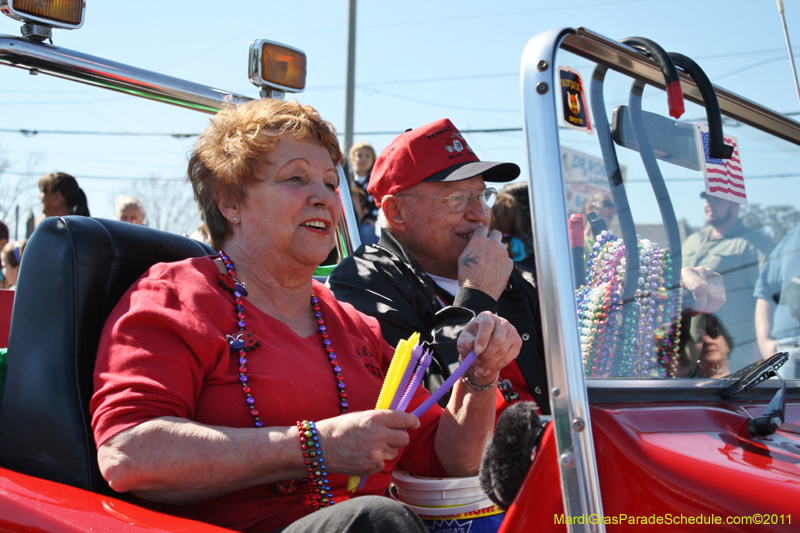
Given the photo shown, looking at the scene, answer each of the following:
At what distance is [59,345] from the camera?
1466 millimetres

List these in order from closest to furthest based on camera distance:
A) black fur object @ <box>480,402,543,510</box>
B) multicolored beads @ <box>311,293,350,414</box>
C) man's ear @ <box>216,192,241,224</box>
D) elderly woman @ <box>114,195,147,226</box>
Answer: black fur object @ <box>480,402,543,510</box>
multicolored beads @ <box>311,293,350,414</box>
man's ear @ <box>216,192,241,224</box>
elderly woman @ <box>114,195,147,226</box>

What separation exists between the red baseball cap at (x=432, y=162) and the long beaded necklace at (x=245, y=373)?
877mm

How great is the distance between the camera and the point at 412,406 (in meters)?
1.76

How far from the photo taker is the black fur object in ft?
Answer: 3.61

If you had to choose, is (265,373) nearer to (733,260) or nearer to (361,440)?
(361,440)

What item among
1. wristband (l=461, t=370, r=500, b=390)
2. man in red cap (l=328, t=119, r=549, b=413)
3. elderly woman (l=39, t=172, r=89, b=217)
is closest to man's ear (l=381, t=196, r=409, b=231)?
man in red cap (l=328, t=119, r=549, b=413)

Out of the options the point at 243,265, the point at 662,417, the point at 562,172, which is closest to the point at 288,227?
the point at 243,265

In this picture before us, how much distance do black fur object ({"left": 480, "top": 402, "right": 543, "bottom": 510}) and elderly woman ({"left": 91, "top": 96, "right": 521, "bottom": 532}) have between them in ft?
0.54

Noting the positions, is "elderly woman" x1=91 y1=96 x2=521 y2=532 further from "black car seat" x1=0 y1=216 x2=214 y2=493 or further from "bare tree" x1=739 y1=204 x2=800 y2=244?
"bare tree" x1=739 y1=204 x2=800 y2=244

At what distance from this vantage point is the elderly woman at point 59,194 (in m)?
4.12

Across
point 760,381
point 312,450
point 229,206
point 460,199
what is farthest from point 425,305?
point 760,381

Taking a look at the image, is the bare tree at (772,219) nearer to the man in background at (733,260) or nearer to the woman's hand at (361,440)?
the man in background at (733,260)

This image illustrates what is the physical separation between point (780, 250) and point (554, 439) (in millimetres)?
1038

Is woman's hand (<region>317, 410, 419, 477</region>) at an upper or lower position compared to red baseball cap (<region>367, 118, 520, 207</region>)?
lower
